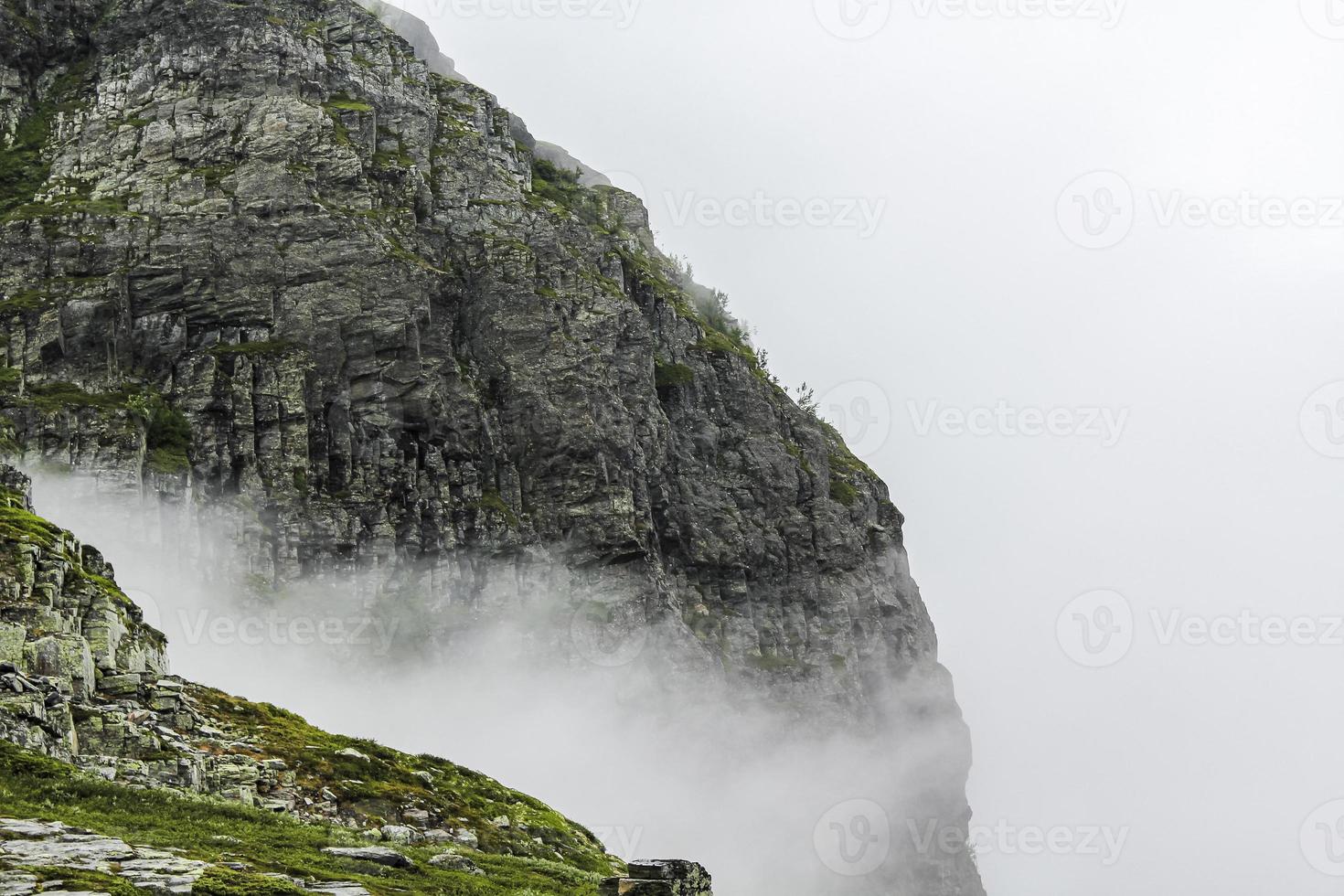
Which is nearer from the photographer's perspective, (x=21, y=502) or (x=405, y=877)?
(x=405, y=877)

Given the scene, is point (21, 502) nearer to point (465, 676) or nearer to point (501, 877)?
point (501, 877)

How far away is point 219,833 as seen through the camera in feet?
139

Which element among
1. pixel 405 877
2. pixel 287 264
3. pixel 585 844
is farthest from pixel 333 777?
pixel 287 264

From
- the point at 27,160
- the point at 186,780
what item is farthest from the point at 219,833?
the point at 27,160

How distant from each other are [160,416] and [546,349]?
5667 centimetres

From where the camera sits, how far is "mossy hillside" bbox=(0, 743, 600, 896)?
3716 cm

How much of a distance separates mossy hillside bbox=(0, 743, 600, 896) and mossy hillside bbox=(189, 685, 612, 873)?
15638 mm

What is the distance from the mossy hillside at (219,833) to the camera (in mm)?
37156

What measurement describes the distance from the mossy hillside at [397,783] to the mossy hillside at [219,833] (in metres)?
15.6

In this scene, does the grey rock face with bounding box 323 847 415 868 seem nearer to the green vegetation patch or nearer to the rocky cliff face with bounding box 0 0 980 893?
the rocky cliff face with bounding box 0 0 980 893

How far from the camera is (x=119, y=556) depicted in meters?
145

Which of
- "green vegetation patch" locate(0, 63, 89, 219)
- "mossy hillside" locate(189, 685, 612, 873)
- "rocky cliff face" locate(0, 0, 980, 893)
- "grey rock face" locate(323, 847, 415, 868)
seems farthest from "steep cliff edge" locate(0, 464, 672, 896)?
"green vegetation patch" locate(0, 63, 89, 219)

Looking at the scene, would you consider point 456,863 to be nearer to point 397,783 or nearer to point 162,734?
point 162,734

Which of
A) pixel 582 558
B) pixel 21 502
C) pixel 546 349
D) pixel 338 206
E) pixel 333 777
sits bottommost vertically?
pixel 333 777
